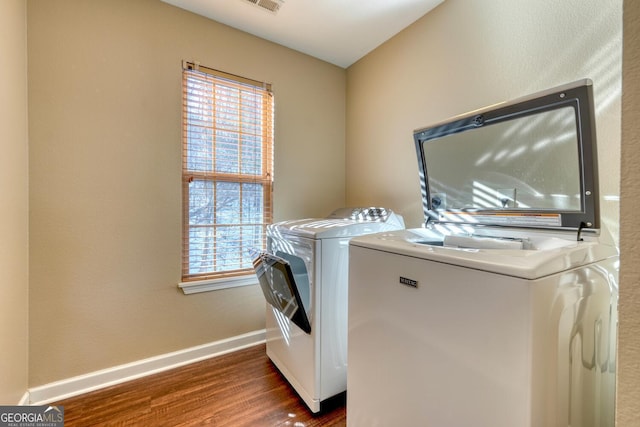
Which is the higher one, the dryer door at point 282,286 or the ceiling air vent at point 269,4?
the ceiling air vent at point 269,4

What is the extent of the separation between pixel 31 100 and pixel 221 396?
80.4 inches

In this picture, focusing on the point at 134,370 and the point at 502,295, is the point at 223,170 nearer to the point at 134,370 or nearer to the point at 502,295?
the point at 134,370

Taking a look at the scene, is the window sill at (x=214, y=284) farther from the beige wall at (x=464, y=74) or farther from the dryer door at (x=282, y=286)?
the beige wall at (x=464, y=74)

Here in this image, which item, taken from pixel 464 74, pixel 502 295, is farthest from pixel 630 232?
pixel 464 74

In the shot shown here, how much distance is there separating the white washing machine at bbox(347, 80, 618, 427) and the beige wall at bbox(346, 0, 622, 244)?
341 millimetres

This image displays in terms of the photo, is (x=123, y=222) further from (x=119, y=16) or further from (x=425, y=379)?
(x=425, y=379)

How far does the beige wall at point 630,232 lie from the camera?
1.42 feet

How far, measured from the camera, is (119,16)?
173 centimetres

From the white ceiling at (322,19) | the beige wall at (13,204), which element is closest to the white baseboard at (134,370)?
the beige wall at (13,204)

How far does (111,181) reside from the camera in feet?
5.66

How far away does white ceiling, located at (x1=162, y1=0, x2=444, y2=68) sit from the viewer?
185cm

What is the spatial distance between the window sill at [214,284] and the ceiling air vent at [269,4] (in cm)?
199

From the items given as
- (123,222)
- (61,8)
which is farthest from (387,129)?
(61,8)

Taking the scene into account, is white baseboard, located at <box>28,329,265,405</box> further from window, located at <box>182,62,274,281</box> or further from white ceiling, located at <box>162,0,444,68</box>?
white ceiling, located at <box>162,0,444,68</box>
